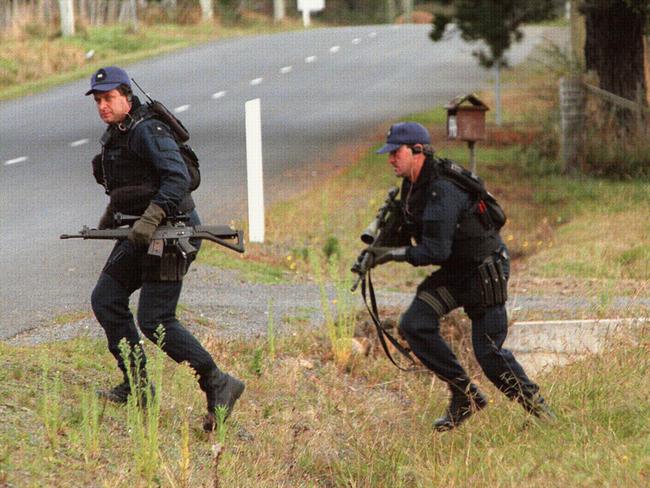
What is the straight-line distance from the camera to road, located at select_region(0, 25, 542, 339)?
A: 11508mm

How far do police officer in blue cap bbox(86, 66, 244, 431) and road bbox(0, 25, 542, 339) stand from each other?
214cm

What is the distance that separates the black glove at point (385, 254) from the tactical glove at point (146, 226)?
1.31 metres

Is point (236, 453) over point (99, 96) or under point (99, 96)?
under

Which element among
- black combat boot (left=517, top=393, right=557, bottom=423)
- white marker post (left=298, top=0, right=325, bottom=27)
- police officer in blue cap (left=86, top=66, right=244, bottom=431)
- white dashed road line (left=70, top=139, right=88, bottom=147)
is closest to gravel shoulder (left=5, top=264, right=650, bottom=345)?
police officer in blue cap (left=86, top=66, right=244, bottom=431)

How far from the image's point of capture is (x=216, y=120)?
21.9m

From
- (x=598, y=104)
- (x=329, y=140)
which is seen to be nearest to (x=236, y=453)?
(x=598, y=104)

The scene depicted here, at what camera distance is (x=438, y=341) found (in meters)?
7.29

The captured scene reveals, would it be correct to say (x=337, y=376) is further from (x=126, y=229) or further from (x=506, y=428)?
(x=126, y=229)

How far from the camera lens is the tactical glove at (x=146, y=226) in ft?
21.2

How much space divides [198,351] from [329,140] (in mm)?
13678

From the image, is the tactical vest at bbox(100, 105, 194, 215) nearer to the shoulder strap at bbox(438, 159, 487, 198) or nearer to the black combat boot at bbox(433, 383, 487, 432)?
the shoulder strap at bbox(438, 159, 487, 198)

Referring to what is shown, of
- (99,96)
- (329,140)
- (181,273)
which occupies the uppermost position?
(99,96)

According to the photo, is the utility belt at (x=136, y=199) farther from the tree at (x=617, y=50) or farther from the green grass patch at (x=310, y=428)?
the tree at (x=617, y=50)

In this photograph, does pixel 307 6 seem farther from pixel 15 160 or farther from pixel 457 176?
pixel 457 176
